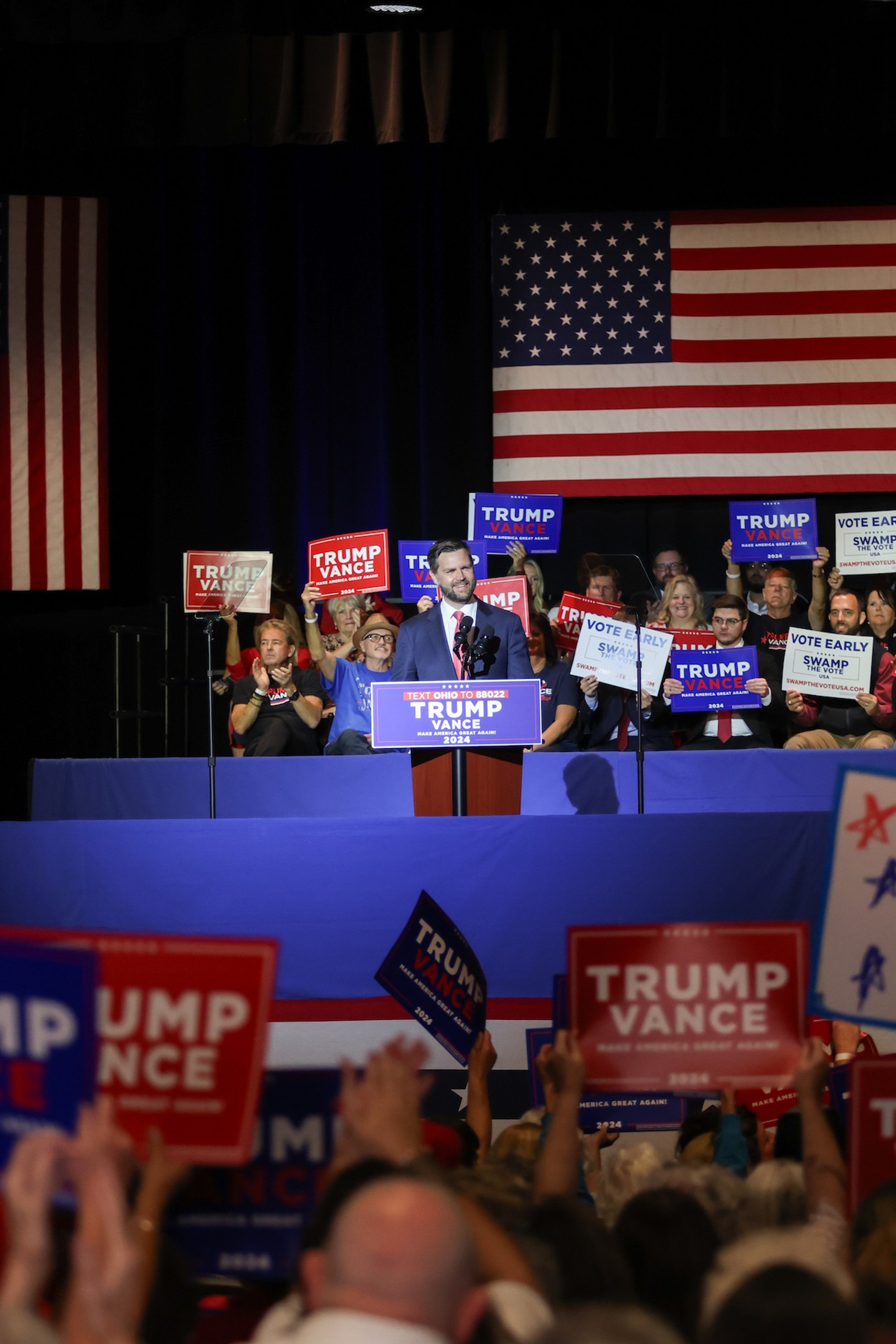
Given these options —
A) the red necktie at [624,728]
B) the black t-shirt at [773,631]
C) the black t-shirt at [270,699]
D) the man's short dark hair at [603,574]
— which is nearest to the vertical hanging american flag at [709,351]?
the man's short dark hair at [603,574]

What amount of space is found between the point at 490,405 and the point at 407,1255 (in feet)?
32.5

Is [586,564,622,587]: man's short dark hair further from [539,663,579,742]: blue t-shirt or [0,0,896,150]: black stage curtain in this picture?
[0,0,896,150]: black stage curtain

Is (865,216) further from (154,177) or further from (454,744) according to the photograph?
(454,744)

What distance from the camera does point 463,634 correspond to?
252 inches

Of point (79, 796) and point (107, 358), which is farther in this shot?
point (107, 358)

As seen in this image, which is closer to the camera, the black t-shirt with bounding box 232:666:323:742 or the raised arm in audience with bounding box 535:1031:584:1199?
the raised arm in audience with bounding box 535:1031:584:1199

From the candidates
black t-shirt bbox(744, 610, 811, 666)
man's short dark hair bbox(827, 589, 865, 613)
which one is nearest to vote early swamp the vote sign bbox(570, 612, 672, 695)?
black t-shirt bbox(744, 610, 811, 666)

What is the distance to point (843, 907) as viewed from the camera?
2316 mm

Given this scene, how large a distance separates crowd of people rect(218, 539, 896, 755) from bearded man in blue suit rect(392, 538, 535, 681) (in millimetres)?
1620

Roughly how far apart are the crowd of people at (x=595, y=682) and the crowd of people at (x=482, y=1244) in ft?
19.6

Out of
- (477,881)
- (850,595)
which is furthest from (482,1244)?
(850,595)

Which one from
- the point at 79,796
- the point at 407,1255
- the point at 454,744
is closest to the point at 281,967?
the point at 454,744

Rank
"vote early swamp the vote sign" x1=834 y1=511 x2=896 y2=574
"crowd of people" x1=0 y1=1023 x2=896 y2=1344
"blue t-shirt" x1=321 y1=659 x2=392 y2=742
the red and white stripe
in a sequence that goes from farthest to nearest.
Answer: "vote early swamp the vote sign" x1=834 y1=511 x2=896 y2=574, "blue t-shirt" x1=321 y1=659 x2=392 y2=742, the red and white stripe, "crowd of people" x1=0 y1=1023 x2=896 y2=1344

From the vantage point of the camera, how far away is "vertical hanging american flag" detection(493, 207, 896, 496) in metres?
10.6
